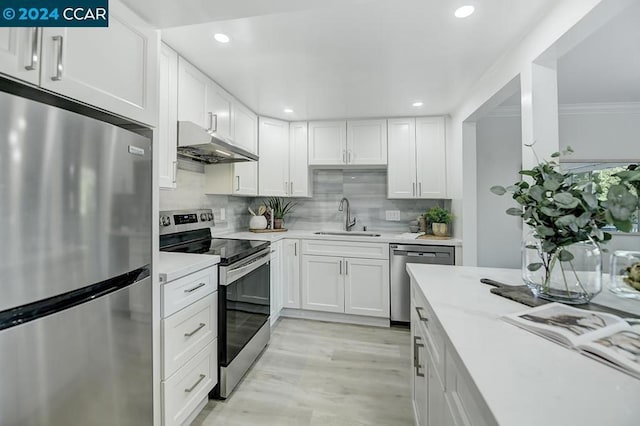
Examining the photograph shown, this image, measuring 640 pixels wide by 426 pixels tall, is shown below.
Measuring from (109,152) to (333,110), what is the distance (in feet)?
7.73

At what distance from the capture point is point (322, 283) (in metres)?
2.95

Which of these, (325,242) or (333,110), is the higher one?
(333,110)

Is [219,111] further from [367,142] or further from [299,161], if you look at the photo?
[367,142]

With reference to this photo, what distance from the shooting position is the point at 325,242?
296 centimetres

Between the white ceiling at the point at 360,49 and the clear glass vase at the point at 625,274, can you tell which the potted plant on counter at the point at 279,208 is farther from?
the clear glass vase at the point at 625,274

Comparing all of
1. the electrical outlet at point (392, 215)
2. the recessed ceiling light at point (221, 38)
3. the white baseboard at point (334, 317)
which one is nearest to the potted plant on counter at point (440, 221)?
the electrical outlet at point (392, 215)

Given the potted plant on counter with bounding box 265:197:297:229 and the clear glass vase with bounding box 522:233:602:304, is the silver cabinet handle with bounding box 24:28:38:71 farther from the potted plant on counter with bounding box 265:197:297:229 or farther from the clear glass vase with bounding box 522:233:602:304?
the potted plant on counter with bounding box 265:197:297:229

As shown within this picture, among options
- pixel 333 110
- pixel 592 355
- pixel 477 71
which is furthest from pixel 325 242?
pixel 592 355

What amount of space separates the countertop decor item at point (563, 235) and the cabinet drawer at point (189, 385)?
1.70m

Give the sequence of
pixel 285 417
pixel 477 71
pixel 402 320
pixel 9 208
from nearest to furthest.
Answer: pixel 9 208
pixel 285 417
pixel 477 71
pixel 402 320

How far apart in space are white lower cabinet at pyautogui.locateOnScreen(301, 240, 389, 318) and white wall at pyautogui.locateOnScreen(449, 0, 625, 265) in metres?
0.87

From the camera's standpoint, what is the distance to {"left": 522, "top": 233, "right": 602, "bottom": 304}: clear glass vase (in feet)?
3.04

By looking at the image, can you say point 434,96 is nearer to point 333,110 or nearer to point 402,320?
point 333,110

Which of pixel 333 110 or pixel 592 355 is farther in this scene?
pixel 333 110
